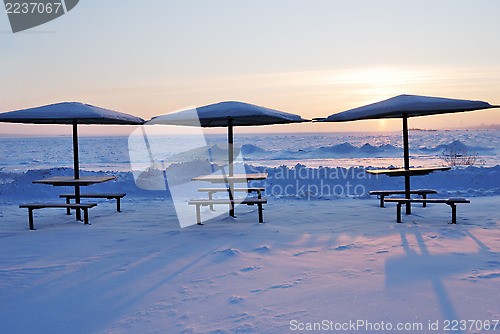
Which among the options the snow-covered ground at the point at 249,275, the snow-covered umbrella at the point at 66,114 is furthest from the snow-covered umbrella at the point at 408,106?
the snow-covered umbrella at the point at 66,114

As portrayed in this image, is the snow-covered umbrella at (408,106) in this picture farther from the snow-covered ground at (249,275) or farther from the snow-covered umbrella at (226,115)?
the snow-covered ground at (249,275)

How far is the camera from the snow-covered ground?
3.46 m

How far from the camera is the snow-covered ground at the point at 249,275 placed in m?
3.46

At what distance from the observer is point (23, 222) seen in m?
8.09

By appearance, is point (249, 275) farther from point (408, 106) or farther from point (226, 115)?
point (408, 106)

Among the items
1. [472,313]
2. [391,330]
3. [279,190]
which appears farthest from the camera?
[279,190]

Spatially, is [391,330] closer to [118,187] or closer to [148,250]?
[148,250]

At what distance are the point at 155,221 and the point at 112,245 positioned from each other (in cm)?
193

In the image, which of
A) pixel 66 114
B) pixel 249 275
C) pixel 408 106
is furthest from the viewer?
pixel 66 114

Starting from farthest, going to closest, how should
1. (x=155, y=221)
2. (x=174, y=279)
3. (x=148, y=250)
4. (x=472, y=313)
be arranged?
(x=155, y=221)
(x=148, y=250)
(x=174, y=279)
(x=472, y=313)

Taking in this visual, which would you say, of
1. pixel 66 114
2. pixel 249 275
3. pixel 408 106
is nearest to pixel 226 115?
pixel 66 114

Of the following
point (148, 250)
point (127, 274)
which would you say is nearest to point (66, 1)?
point (148, 250)

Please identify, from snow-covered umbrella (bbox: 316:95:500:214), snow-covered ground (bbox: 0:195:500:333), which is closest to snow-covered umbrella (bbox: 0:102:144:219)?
snow-covered ground (bbox: 0:195:500:333)

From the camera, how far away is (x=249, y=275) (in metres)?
4.50
